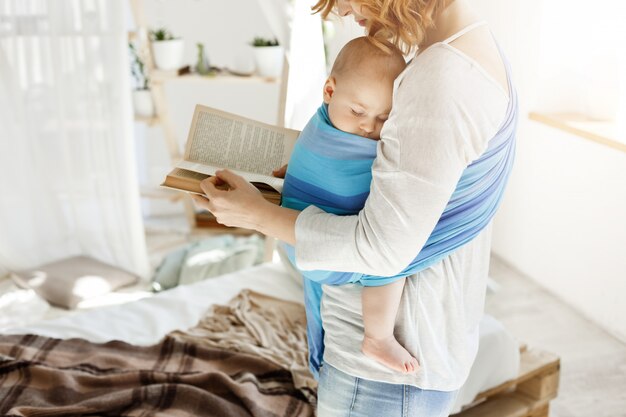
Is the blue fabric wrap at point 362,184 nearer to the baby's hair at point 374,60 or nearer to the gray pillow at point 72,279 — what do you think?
the baby's hair at point 374,60

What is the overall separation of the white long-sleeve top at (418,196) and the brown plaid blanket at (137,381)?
0.73 meters

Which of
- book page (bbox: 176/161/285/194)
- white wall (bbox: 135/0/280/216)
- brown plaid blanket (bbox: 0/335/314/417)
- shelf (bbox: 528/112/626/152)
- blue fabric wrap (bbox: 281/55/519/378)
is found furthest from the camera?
white wall (bbox: 135/0/280/216)

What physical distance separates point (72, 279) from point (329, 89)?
2.43 m

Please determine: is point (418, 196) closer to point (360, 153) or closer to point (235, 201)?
point (360, 153)

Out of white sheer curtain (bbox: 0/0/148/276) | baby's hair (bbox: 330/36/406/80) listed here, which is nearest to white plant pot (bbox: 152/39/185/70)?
white sheer curtain (bbox: 0/0/148/276)

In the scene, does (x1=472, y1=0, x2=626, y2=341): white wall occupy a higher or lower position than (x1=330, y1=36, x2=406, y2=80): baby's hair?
lower

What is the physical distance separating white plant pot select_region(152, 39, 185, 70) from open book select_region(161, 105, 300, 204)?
2246mm

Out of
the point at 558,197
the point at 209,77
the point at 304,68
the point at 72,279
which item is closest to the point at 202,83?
the point at 209,77

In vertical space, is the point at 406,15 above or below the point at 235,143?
above

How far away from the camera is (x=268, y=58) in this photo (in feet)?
11.4

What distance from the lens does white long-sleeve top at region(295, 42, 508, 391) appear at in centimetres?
83

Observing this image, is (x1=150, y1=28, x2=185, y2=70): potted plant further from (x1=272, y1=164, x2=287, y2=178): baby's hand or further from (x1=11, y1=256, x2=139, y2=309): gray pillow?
(x1=272, y1=164, x2=287, y2=178): baby's hand

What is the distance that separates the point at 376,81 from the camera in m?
1.00

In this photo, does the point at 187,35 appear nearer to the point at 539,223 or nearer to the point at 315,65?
the point at 315,65
